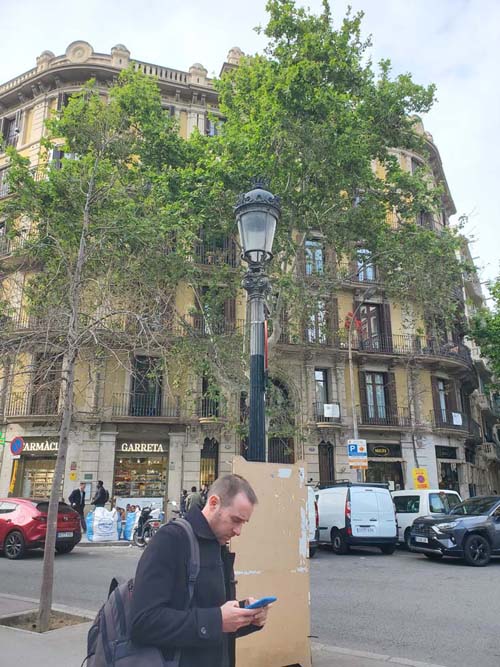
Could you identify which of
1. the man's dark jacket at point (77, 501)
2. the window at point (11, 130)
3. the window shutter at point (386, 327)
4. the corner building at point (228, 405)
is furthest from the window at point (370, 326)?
the window at point (11, 130)

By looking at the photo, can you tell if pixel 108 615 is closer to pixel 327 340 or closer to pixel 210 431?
pixel 210 431

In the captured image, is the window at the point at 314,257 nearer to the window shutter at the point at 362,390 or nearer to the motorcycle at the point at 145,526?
the window shutter at the point at 362,390

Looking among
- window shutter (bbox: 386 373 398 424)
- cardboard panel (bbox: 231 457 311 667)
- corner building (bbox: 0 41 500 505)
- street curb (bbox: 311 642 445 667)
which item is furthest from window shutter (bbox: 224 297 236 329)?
cardboard panel (bbox: 231 457 311 667)

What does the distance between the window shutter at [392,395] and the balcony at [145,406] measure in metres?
11.3

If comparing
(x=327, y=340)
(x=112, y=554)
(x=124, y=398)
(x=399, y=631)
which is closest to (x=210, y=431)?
(x=124, y=398)

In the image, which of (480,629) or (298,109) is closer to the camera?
(480,629)

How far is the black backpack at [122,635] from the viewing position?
2.09 metres

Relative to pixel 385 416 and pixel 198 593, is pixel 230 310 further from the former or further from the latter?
pixel 198 593

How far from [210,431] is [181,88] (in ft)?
60.2

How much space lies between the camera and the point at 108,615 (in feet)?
7.30

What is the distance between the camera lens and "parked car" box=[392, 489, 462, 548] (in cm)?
1585

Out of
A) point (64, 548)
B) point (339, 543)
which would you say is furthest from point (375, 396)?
point (64, 548)

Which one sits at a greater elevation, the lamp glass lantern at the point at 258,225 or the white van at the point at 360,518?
the lamp glass lantern at the point at 258,225

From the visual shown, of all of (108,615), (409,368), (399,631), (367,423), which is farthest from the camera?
(409,368)
